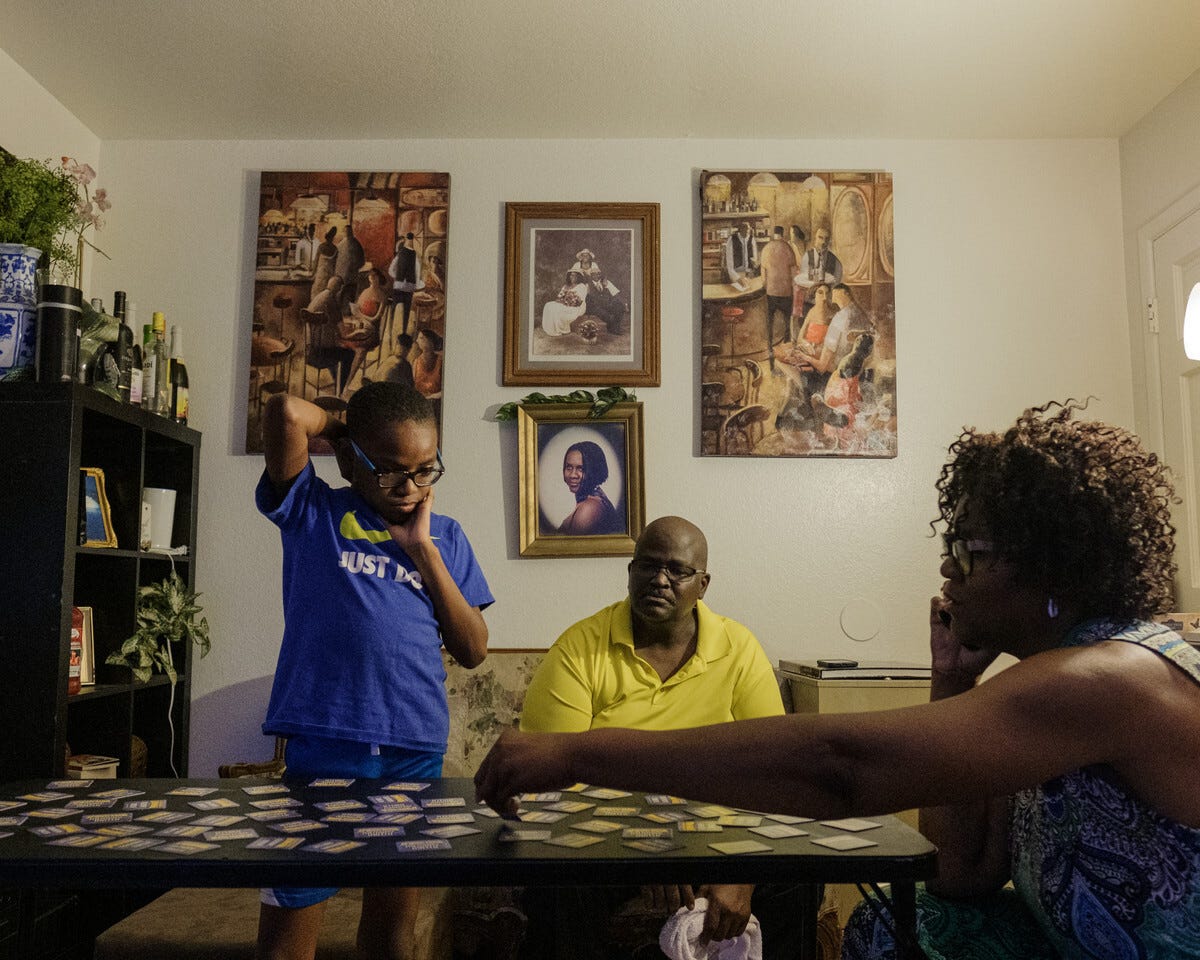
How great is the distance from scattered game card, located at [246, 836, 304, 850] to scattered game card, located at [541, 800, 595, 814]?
1.37ft

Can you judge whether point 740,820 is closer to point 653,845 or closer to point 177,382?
point 653,845

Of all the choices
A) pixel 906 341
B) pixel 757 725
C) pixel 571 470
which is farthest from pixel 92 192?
pixel 757 725

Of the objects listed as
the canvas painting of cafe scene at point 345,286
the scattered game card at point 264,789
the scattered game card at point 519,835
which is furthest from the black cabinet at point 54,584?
the scattered game card at point 519,835

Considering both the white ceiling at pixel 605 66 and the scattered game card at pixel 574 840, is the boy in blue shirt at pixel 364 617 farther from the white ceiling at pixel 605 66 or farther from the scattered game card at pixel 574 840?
the white ceiling at pixel 605 66

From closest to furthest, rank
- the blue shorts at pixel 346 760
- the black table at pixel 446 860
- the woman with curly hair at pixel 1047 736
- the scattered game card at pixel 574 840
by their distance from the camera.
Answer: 1. the woman with curly hair at pixel 1047 736
2. the black table at pixel 446 860
3. the scattered game card at pixel 574 840
4. the blue shorts at pixel 346 760

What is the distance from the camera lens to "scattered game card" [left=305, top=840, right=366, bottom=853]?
1417 mm

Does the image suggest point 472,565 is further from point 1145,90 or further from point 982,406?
point 1145,90

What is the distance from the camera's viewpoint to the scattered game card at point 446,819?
5.22ft

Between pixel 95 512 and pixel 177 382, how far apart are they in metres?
0.79

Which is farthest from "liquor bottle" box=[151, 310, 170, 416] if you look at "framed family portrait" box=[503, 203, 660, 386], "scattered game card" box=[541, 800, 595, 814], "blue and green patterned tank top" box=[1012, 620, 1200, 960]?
"blue and green patterned tank top" box=[1012, 620, 1200, 960]

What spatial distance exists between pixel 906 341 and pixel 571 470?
1524 mm

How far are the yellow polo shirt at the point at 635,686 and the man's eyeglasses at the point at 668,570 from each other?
13 centimetres

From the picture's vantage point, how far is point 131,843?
1.45 metres

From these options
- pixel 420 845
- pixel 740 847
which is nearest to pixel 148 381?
pixel 420 845
